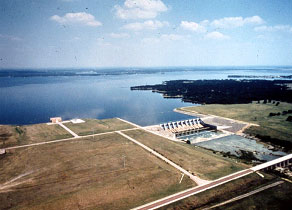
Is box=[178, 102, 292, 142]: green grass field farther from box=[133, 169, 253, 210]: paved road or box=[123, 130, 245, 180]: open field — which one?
box=[133, 169, 253, 210]: paved road

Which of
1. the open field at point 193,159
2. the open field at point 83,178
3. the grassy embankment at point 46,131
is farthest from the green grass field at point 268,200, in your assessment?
the grassy embankment at point 46,131

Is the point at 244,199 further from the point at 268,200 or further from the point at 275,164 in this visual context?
the point at 275,164

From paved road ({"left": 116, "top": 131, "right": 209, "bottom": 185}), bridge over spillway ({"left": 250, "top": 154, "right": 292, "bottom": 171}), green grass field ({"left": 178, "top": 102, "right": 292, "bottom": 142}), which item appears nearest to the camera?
paved road ({"left": 116, "top": 131, "right": 209, "bottom": 185})

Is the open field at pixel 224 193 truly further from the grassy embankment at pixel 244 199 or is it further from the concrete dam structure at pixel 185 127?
the concrete dam structure at pixel 185 127

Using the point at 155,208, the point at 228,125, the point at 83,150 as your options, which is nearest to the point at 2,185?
the point at 83,150

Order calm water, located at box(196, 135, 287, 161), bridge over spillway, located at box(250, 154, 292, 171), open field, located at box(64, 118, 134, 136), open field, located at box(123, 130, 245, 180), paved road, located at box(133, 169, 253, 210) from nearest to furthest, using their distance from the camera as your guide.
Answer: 1. paved road, located at box(133, 169, 253, 210)
2. open field, located at box(123, 130, 245, 180)
3. bridge over spillway, located at box(250, 154, 292, 171)
4. calm water, located at box(196, 135, 287, 161)
5. open field, located at box(64, 118, 134, 136)

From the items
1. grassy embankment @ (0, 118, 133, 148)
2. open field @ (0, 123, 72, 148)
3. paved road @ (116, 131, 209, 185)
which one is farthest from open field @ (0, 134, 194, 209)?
grassy embankment @ (0, 118, 133, 148)
